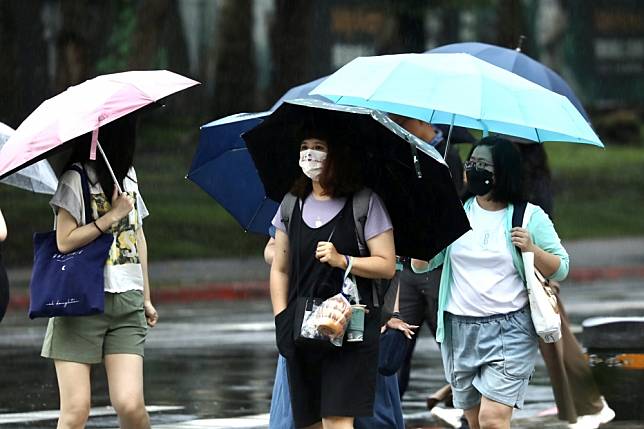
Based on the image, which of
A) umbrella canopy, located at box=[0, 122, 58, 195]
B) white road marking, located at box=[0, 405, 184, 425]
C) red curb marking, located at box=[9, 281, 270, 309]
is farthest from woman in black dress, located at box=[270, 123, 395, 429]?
red curb marking, located at box=[9, 281, 270, 309]

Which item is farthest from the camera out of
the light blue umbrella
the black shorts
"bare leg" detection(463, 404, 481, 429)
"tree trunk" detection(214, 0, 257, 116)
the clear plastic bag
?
"tree trunk" detection(214, 0, 257, 116)

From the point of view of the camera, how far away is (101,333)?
24.0ft

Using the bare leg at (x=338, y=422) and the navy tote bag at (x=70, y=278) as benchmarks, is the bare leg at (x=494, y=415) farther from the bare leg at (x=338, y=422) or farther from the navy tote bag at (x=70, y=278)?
the navy tote bag at (x=70, y=278)

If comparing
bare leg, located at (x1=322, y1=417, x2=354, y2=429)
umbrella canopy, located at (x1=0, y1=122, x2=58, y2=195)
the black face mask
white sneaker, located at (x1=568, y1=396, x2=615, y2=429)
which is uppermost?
umbrella canopy, located at (x1=0, y1=122, x2=58, y2=195)

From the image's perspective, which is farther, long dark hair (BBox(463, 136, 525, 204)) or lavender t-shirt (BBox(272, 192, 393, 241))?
long dark hair (BBox(463, 136, 525, 204))

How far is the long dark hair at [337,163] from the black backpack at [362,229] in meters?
0.04

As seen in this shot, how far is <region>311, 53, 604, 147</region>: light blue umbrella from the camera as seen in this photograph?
7352 mm

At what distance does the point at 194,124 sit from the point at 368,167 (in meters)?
26.9

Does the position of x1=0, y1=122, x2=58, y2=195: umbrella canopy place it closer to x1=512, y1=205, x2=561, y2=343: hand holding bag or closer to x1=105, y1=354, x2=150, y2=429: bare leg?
x1=105, y1=354, x2=150, y2=429: bare leg

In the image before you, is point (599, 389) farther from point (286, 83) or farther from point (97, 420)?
point (286, 83)

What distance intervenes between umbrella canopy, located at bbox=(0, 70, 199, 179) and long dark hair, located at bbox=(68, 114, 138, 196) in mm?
136

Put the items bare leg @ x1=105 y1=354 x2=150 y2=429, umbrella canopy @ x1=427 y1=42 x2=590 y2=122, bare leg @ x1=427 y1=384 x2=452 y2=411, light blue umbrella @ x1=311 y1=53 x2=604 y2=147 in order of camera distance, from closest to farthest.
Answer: bare leg @ x1=105 y1=354 x2=150 y2=429
light blue umbrella @ x1=311 y1=53 x2=604 y2=147
umbrella canopy @ x1=427 y1=42 x2=590 y2=122
bare leg @ x1=427 y1=384 x2=452 y2=411

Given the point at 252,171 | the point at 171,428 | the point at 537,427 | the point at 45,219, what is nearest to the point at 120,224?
the point at 252,171

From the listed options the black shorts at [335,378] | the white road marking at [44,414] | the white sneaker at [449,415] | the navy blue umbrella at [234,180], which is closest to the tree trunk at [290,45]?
the white road marking at [44,414]
